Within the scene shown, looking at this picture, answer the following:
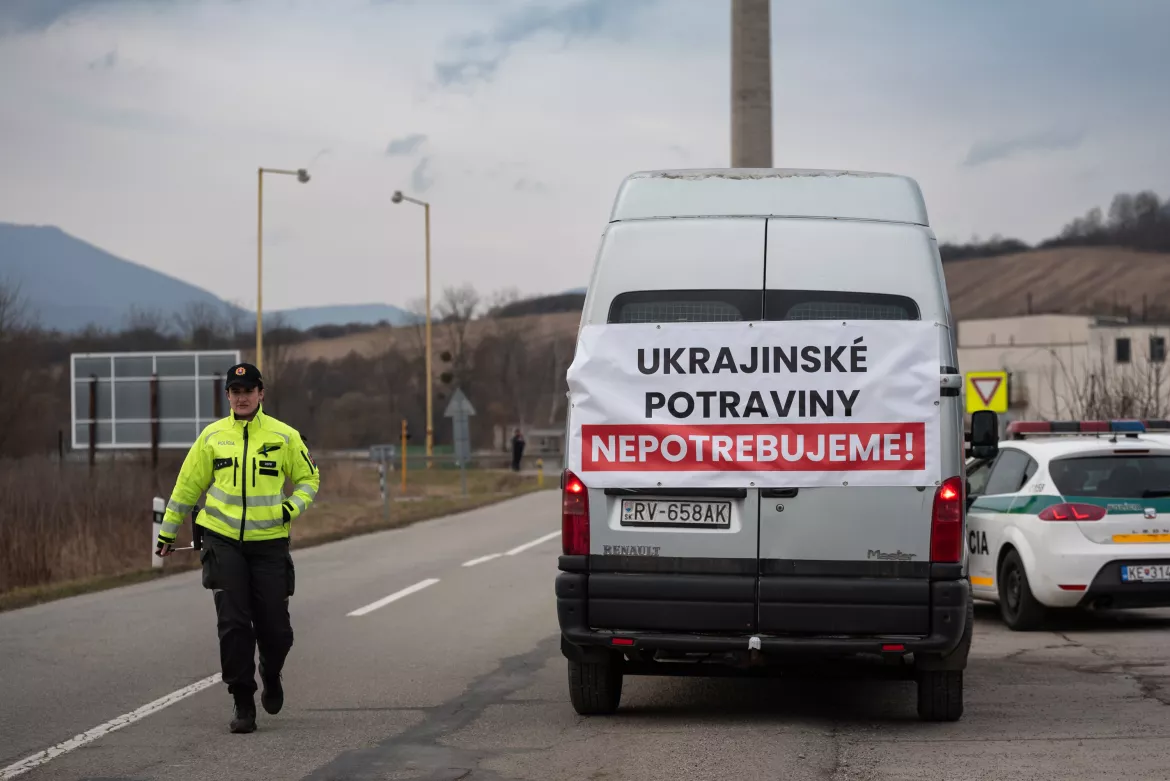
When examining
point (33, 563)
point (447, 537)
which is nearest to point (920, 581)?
point (33, 563)

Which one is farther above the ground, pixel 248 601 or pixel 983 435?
pixel 983 435

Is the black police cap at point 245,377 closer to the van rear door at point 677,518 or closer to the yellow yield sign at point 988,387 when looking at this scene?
the van rear door at point 677,518

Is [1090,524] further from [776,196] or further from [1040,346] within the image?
[1040,346]

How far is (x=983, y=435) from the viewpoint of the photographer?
8.66 m

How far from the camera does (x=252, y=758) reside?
701cm

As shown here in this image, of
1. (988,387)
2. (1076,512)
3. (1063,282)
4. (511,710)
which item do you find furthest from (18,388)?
(1063,282)

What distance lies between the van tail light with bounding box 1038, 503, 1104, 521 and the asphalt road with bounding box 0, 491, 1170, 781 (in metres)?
0.94

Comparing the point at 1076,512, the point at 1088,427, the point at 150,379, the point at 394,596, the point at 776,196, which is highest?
the point at 776,196

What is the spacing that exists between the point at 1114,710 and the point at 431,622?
6.29m

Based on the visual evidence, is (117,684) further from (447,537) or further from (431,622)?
(447,537)

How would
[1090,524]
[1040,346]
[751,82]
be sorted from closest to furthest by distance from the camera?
1. [1090,524]
2. [751,82]
3. [1040,346]

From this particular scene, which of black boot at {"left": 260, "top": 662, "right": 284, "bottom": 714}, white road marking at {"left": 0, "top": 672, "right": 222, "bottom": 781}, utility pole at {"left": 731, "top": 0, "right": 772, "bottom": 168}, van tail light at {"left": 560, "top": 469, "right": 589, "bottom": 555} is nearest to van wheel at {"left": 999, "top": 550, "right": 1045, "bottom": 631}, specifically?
van tail light at {"left": 560, "top": 469, "right": 589, "bottom": 555}

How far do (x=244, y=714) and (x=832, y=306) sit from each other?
11.9 ft

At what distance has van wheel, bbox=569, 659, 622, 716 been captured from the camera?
799cm
